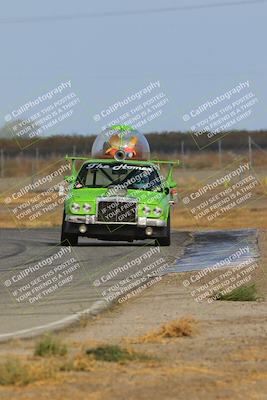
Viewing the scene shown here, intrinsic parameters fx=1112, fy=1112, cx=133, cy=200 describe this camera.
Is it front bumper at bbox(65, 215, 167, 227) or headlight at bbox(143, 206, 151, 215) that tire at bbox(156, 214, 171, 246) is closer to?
front bumper at bbox(65, 215, 167, 227)

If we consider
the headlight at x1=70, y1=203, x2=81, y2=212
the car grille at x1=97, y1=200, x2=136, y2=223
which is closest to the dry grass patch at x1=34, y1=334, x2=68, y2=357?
the car grille at x1=97, y1=200, x2=136, y2=223

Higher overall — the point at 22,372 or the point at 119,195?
the point at 22,372

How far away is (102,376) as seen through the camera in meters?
8.67

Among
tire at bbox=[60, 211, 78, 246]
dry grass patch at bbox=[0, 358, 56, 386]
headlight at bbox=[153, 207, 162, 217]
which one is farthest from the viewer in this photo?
tire at bbox=[60, 211, 78, 246]

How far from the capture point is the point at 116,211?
21375mm

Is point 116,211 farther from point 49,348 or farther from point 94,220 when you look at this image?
point 49,348

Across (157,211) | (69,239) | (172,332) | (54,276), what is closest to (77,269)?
(54,276)

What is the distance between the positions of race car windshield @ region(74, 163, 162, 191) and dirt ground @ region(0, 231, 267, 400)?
7666 mm

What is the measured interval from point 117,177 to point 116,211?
1.07 metres

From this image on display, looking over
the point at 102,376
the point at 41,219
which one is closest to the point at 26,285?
the point at 102,376

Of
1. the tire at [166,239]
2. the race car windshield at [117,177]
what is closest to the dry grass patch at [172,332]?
the race car windshield at [117,177]

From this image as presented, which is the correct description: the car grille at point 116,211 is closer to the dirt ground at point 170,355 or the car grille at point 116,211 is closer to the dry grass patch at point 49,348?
the dirt ground at point 170,355

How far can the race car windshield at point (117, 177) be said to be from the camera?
22.1 metres

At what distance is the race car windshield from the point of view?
22.1 m
